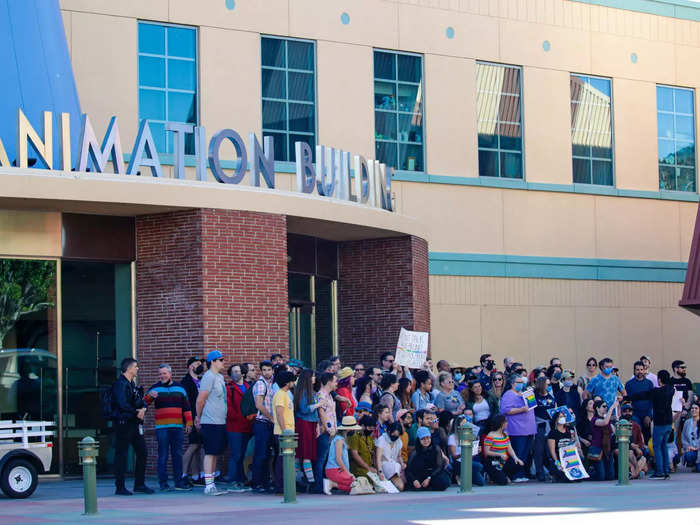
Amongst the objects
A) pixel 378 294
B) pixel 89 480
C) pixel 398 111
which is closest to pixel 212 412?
pixel 89 480

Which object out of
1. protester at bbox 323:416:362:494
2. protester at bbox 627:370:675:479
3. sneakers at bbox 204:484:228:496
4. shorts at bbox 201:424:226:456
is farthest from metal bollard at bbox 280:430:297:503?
protester at bbox 627:370:675:479

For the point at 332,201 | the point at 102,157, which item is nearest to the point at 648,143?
the point at 332,201

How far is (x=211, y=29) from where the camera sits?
94.2 feet

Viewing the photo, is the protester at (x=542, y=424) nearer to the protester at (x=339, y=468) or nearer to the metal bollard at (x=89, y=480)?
the protester at (x=339, y=468)

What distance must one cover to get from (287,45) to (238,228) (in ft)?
33.2

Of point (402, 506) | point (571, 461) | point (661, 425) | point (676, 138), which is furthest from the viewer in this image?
point (676, 138)

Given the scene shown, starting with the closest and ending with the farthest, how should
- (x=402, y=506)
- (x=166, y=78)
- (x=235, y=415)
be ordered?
1. (x=402, y=506)
2. (x=235, y=415)
3. (x=166, y=78)

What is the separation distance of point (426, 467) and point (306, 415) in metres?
1.96

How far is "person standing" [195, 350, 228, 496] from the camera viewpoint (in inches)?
694

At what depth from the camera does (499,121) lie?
106 ft

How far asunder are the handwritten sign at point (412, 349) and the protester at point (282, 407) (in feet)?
16.3

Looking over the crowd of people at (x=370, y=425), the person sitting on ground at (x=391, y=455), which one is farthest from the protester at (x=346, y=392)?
the person sitting on ground at (x=391, y=455)

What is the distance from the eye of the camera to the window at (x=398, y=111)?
30.6m

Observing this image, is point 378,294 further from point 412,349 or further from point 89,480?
point 89,480
